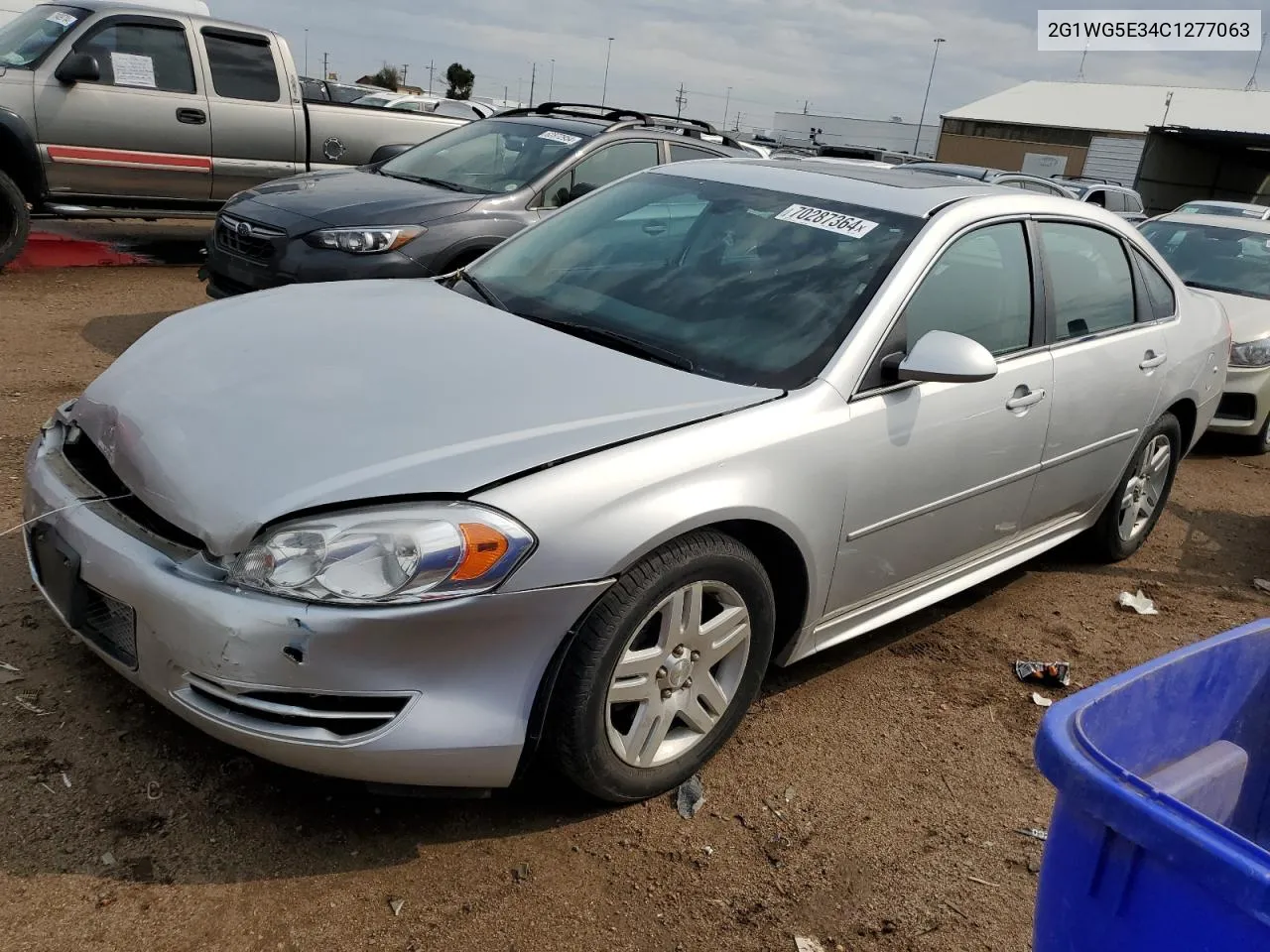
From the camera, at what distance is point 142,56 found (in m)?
8.55

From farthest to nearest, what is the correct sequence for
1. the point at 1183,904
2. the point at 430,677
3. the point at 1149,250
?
1. the point at 1149,250
2. the point at 430,677
3. the point at 1183,904

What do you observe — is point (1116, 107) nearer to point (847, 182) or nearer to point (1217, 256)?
point (1217, 256)

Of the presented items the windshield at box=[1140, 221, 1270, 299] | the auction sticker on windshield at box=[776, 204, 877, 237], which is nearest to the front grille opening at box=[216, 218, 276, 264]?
the auction sticker on windshield at box=[776, 204, 877, 237]

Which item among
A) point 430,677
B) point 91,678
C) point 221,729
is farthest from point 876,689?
point 91,678

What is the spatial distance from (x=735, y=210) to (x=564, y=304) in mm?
705

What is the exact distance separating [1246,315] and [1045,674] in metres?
4.80

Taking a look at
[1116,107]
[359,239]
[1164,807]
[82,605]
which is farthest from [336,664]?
[1116,107]

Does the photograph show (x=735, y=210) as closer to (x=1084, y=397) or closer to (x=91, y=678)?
(x=1084, y=397)

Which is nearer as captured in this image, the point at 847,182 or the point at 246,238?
the point at 847,182

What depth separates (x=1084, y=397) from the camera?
12.9 ft

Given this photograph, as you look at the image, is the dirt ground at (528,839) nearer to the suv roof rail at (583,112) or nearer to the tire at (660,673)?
the tire at (660,673)

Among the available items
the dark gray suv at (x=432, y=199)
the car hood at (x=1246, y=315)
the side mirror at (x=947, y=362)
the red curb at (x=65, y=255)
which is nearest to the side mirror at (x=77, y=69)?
the red curb at (x=65, y=255)

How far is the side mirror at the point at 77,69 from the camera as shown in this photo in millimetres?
7973

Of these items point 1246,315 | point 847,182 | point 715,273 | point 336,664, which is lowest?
point 336,664
